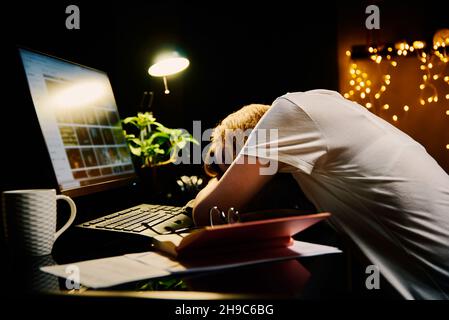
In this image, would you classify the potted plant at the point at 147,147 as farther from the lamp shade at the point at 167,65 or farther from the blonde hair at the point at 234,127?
the blonde hair at the point at 234,127

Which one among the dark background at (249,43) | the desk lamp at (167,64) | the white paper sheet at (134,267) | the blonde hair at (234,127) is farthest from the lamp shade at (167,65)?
the white paper sheet at (134,267)

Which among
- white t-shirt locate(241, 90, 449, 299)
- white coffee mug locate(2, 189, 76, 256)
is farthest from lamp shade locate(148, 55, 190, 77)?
white coffee mug locate(2, 189, 76, 256)

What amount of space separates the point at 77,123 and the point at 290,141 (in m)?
0.73

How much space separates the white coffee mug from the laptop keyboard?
0.72 feet

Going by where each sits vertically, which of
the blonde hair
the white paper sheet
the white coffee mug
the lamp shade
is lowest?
the white paper sheet

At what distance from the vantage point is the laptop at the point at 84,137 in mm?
1065

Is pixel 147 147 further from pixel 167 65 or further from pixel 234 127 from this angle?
pixel 234 127

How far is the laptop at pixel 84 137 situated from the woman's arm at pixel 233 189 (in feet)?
0.29

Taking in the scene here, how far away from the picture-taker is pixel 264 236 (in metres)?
0.74

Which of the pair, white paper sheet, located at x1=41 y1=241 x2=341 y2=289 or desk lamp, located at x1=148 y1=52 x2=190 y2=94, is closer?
white paper sheet, located at x1=41 y1=241 x2=341 y2=289

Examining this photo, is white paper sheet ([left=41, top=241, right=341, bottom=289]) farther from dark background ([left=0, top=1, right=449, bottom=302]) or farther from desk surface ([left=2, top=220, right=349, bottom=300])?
dark background ([left=0, top=1, right=449, bottom=302])

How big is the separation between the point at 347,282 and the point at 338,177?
489 mm

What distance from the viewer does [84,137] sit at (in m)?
1.30

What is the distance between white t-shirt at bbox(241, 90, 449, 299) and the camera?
3.20 feet
